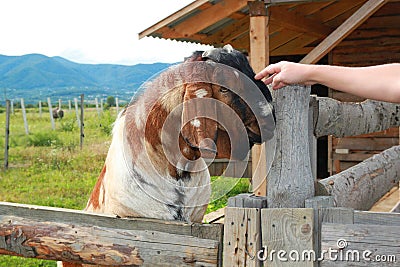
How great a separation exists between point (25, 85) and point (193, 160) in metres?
142

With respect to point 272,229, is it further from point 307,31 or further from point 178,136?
point 307,31

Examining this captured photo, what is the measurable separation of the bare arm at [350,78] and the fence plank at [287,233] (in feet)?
1.50

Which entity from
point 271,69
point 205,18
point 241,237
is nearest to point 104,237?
point 241,237

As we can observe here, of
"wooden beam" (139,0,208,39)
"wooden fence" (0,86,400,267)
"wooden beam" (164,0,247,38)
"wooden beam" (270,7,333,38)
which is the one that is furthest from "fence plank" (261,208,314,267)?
"wooden beam" (270,7,333,38)

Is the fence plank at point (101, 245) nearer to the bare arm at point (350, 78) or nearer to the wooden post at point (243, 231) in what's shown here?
the wooden post at point (243, 231)

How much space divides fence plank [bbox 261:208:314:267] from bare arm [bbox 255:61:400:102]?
1.50 ft

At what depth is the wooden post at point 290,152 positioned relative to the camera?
7.18ft

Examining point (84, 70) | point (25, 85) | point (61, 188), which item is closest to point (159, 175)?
point (61, 188)

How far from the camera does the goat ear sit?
90.3 inches

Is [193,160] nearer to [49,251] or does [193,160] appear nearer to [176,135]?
[176,135]

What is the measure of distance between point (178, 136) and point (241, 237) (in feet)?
1.70

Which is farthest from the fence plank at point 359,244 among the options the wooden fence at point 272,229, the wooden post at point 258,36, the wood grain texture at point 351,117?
the wooden post at point 258,36

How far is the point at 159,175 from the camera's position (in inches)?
104

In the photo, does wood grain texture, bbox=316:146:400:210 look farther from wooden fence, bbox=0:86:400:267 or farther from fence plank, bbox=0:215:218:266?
fence plank, bbox=0:215:218:266
